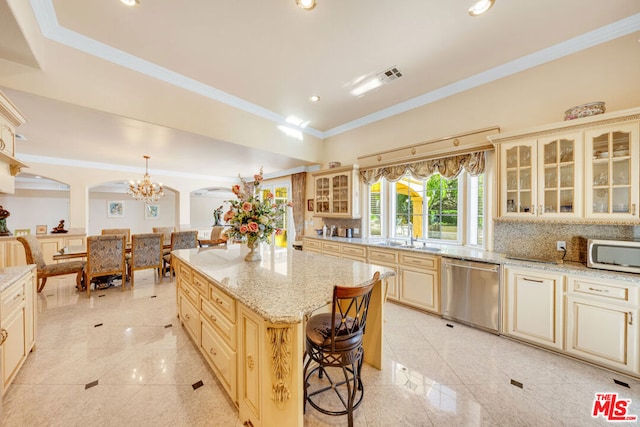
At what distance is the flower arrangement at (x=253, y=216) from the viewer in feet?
7.35

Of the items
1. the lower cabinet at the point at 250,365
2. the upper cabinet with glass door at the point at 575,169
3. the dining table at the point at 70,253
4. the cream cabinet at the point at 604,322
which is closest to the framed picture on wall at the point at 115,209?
the dining table at the point at 70,253

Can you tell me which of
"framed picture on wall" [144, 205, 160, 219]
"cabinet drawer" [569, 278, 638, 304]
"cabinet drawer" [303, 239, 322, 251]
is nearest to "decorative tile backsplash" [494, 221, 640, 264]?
"cabinet drawer" [569, 278, 638, 304]

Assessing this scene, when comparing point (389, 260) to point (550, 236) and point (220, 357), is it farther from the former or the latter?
point (220, 357)

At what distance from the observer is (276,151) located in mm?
4270

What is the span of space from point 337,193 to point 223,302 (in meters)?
3.34

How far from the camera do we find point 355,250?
3.95m

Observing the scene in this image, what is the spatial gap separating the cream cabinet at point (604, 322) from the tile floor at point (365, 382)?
139mm

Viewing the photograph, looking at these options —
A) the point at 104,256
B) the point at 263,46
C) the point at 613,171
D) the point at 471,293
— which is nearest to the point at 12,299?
A: the point at 104,256

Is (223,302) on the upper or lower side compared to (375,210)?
lower

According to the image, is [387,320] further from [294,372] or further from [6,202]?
[6,202]

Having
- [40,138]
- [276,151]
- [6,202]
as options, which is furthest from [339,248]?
[6,202]

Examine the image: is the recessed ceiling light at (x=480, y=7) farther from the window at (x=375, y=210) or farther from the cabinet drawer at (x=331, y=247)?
the cabinet drawer at (x=331, y=247)

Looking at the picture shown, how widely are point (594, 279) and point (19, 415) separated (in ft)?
15.2

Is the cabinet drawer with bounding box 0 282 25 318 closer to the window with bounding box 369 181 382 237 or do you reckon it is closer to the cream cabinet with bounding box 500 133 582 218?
the window with bounding box 369 181 382 237
